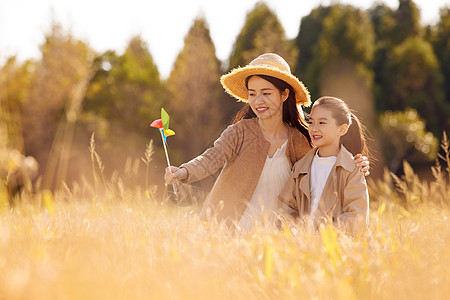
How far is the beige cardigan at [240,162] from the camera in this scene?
3.39 m

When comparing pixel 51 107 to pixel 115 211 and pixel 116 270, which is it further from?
pixel 116 270

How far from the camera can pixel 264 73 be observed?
11.0 ft

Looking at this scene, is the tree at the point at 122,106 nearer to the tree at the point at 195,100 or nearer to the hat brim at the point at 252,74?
the tree at the point at 195,100

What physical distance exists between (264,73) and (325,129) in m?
0.68

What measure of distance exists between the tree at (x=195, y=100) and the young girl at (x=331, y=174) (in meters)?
8.74

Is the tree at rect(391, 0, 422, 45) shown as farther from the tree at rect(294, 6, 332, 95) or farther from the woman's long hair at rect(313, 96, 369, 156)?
the woman's long hair at rect(313, 96, 369, 156)

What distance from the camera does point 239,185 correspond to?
3404 mm

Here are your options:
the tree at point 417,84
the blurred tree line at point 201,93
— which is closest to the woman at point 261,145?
the blurred tree line at point 201,93

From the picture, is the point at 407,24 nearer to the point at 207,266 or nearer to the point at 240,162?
the point at 240,162

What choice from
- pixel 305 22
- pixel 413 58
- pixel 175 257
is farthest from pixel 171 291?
pixel 305 22

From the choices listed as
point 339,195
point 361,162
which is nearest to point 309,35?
point 361,162

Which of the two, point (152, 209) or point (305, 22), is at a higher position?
point (305, 22)

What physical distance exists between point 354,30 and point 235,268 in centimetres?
1168

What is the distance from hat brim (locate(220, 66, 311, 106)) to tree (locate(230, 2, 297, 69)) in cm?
773
